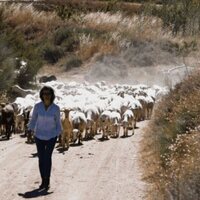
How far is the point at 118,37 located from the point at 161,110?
77.9 ft

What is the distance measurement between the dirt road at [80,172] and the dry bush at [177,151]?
1.19 feet

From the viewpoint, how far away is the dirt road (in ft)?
34.3

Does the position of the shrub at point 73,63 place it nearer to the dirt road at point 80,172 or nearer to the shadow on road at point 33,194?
the dirt road at point 80,172

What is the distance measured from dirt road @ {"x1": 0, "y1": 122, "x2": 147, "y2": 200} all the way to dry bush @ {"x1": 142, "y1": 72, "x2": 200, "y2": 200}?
36cm

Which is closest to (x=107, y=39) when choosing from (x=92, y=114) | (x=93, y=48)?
(x=93, y=48)

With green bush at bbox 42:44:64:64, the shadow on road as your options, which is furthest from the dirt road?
green bush at bbox 42:44:64:64

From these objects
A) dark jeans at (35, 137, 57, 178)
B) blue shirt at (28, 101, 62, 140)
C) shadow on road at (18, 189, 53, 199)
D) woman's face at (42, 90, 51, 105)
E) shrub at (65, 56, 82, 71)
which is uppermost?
woman's face at (42, 90, 51, 105)

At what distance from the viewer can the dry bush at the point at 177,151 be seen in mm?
8422

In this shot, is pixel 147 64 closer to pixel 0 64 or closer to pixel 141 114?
pixel 0 64

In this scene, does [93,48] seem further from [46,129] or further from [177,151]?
[46,129]

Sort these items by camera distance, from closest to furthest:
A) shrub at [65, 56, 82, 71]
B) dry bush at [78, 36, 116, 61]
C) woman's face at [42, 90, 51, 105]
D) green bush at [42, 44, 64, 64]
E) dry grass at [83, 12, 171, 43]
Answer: woman's face at [42, 90, 51, 105]
shrub at [65, 56, 82, 71]
dry bush at [78, 36, 116, 61]
green bush at [42, 44, 64, 64]
dry grass at [83, 12, 171, 43]

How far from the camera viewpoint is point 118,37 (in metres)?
40.2

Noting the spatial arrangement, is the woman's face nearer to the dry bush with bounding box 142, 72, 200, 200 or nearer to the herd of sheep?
the dry bush with bounding box 142, 72, 200, 200

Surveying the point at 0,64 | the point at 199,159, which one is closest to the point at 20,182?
→ the point at 199,159
